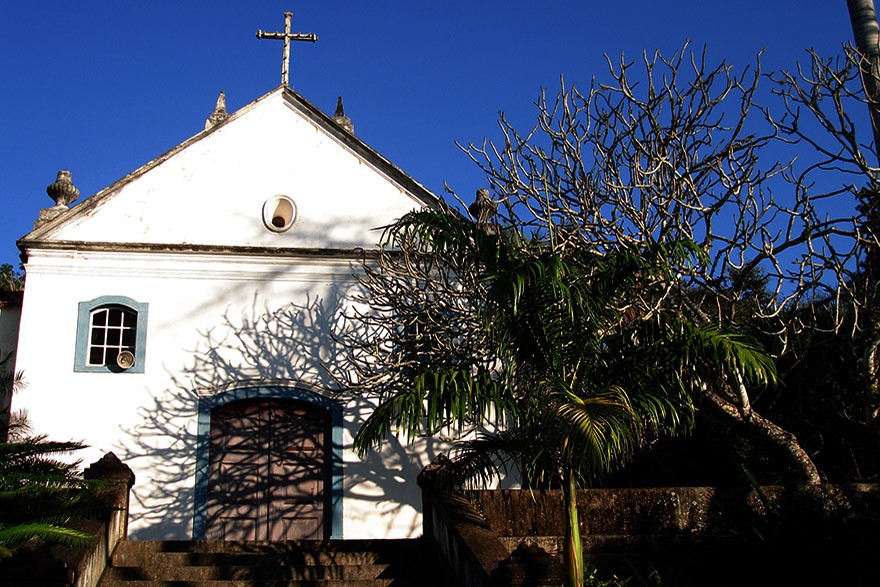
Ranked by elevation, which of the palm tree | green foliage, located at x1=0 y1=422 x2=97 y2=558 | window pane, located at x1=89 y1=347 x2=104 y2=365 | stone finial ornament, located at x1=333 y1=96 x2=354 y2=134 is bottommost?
green foliage, located at x1=0 y1=422 x2=97 y2=558

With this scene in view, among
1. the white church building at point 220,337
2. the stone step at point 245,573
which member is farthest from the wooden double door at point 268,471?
the stone step at point 245,573

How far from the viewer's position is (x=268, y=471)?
39.0 feet

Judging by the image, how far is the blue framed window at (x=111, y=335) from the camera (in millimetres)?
11836

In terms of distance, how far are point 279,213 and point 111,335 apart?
294 cm

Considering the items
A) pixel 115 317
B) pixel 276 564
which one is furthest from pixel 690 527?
pixel 115 317

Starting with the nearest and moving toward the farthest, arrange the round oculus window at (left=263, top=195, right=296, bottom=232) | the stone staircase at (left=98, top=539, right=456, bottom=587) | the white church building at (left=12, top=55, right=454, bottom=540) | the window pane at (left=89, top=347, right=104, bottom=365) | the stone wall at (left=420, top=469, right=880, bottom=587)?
the stone wall at (left=420, top=469, right=880, bottom=587) → the stone staircase at (left=98, top=539, right=456, bottom=587) → the white church building at (left=12, top=55, right=454, bottom=540) → the window pane at (left=89, top=347, right=104, bottom=365) → the round oculus window at (left=263, top=195, right=296, bottom=232)

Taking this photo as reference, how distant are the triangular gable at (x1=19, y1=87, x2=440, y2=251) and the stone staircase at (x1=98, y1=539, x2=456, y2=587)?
15.9 feet

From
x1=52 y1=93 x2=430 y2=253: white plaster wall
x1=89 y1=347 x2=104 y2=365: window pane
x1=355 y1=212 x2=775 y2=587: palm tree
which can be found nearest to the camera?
x1=355 y1=212 x2=775 y2=587: palm tree

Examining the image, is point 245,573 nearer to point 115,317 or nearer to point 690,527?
point 690,527

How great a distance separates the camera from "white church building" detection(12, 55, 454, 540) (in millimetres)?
11617

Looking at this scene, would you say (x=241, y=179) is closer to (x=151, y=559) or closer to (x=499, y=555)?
(x=151, y=559)

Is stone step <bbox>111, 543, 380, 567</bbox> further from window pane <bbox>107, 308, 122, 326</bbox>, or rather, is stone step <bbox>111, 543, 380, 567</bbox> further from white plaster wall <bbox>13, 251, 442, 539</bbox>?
window pane <bbox>107, 308, 122, 326</bbox>

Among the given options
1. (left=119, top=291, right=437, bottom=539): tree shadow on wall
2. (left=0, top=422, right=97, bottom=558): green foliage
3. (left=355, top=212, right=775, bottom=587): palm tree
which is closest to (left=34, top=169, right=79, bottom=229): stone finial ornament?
(left=119, top=291, right=437, bottom=539): tree shadow on wall

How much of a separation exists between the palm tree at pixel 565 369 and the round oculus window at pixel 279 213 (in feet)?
18.0
